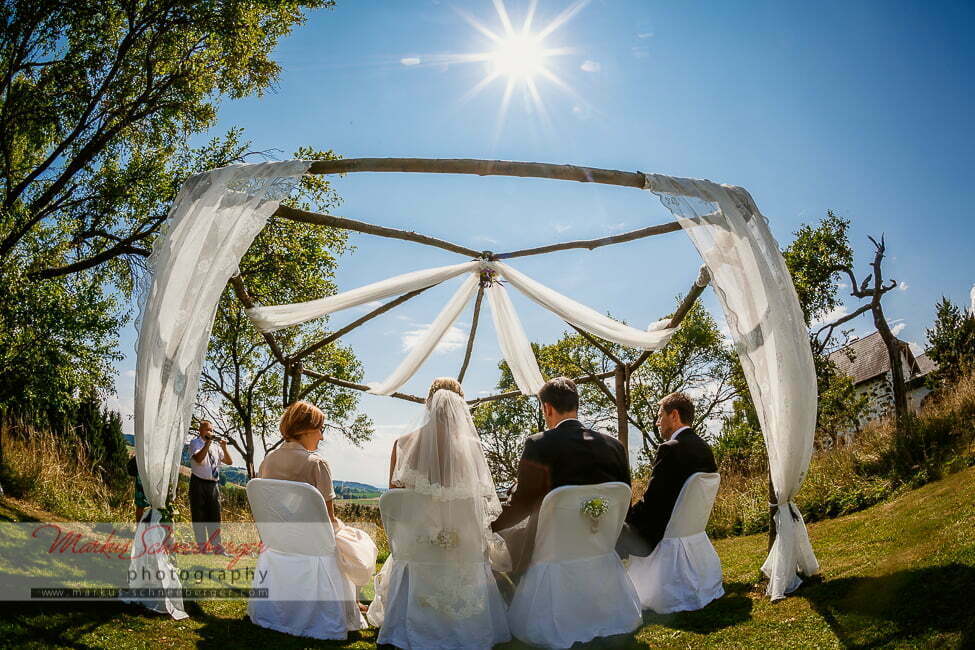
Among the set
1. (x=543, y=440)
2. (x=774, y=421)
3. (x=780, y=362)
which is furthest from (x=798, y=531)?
(x=543, y=440)

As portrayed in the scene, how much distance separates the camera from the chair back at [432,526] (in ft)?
11.4

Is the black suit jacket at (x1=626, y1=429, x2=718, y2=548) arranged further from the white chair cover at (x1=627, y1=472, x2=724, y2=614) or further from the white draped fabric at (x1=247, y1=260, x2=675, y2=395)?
the white draped fabric at (x1=247, y1=260, x2=675, y2=395)

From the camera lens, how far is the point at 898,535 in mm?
4254

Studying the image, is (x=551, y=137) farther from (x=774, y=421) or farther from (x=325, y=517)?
(x=325, y=517)

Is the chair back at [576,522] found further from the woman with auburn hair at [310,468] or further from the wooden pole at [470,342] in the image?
the wooden pole at [470,342]

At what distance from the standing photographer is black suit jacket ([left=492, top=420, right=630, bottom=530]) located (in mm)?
5093

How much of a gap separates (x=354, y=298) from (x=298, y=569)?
256cm

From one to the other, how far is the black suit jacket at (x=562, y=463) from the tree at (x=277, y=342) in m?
6.47

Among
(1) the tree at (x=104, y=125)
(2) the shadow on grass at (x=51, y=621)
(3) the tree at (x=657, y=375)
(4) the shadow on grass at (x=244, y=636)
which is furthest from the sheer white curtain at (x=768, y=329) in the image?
(3) the tree at (x=657, y=375)

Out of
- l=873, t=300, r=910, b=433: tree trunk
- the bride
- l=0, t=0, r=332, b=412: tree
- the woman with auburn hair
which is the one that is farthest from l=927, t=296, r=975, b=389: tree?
l=0, t=0, r=332, b=412: tree

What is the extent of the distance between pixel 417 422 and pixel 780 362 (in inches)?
91.2

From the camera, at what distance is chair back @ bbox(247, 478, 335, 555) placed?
11.9 ft

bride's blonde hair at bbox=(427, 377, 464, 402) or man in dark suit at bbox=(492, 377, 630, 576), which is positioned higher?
bride's blonde hair at bbox=(427, 377, 464, 402)

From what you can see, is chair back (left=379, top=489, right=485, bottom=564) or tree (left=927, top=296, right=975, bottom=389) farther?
tree (left=927, top=296, right=975, bottom=389)
